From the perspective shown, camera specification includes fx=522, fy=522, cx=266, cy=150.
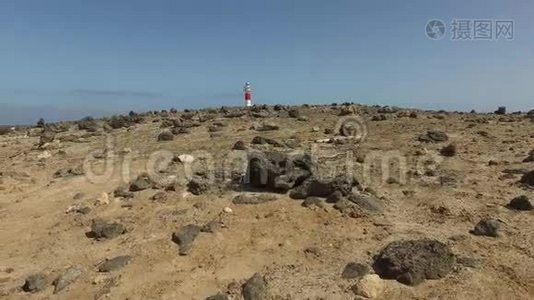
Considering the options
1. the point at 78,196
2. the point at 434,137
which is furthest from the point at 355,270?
the point at 434,137

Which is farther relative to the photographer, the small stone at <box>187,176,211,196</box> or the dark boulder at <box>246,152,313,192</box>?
the small stone at <box>187,176,211,196</box>

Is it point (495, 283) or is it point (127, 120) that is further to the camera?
point (127, 120)

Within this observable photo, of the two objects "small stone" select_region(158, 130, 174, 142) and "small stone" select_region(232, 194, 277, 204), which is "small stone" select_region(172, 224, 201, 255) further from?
"small stone" select_region(158, 130, 174, 142)

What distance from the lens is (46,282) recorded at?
8.70 meters

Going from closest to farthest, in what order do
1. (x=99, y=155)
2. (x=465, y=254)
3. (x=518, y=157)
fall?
(x=465, y=254) < (x=518, y=157) < (x=99, y=155)

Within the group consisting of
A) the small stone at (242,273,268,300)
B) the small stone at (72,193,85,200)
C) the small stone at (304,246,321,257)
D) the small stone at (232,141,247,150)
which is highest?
the small stone at (232,141,247,150)

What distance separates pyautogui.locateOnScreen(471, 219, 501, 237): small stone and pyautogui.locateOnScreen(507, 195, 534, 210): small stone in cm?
106

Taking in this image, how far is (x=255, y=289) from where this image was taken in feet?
25.6

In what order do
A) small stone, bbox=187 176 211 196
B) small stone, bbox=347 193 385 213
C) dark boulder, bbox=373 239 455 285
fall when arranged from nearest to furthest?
dark boulder, bbox=373 239 455 285 → small stone, bbox=347 193 385 213 → small stone, bbox=187 176 211 196

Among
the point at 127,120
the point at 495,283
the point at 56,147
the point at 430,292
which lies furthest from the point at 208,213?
the point at 127,120

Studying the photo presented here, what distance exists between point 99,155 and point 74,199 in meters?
4.28

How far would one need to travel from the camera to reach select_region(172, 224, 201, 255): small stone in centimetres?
920

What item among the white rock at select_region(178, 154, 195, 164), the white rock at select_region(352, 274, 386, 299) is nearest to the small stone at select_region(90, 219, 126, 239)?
the white rock at select_region(178, 154, 195, 164)

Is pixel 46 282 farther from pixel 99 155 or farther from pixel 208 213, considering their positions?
pixel 99 155
